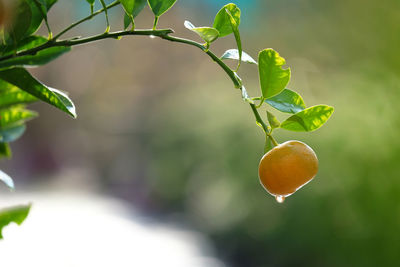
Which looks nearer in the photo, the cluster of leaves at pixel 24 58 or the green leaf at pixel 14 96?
the cluster of leaves at pixel 24 58

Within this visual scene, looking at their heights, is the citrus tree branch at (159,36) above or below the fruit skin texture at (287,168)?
above

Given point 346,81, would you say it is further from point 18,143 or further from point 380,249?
point 18,143

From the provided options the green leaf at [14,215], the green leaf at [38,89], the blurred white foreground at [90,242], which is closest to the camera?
the green leaf at [38,89]

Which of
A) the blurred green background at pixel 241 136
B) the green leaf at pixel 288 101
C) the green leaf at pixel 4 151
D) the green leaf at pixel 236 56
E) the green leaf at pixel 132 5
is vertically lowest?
the green leaf at pixel 4 151

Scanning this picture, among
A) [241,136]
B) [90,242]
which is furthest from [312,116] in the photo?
[241,136]

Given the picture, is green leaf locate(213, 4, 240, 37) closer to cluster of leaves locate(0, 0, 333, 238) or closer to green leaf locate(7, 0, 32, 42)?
cluster of leaves locate(0, 0, 333, 238)

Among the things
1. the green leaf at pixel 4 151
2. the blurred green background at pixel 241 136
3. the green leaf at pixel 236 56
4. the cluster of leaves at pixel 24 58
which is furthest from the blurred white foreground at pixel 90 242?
the green leaf at pixel 236 56

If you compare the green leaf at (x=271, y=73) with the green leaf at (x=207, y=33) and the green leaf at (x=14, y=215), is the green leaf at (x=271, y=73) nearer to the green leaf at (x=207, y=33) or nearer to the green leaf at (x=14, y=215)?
the green leaf at (x=207, y=33)

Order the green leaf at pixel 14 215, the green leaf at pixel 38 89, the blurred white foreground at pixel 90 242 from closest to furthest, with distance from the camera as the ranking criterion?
the green leaf at pixel 38 89 → the green leaf at pixel 14 215 → the blurred white foreground at pixel 90 242
